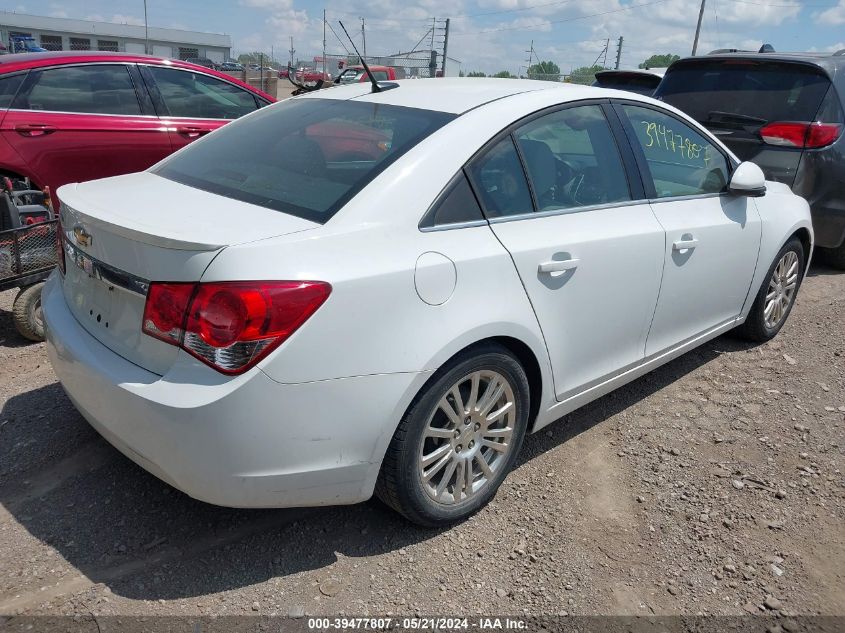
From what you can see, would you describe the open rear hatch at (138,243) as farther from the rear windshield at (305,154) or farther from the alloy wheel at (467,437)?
the alloy wheel at (467,437)

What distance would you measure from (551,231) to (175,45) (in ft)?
251

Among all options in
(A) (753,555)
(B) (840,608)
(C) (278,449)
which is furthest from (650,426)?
(C) (278,449)

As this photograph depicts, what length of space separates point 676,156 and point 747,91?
2.95 meters

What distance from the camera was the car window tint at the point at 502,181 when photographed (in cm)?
272

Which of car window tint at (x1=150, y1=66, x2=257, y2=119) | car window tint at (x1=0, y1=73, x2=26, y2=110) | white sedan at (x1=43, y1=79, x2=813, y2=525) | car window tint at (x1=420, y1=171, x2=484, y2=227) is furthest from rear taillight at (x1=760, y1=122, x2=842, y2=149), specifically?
car window tint at (x1=0, y1=73, x2=26, y2=110)

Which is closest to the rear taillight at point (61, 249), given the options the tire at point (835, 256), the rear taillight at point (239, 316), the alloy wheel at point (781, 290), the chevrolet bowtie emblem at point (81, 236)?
the chevrolet bowtie emblem at point (81, 236)

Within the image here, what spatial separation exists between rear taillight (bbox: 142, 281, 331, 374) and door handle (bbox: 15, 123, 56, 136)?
369cm

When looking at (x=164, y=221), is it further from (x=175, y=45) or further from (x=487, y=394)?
(x=175, y=45)

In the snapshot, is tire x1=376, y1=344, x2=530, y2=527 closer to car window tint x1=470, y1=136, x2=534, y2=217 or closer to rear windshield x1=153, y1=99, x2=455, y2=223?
car window tint x1=470, y1=136, x2=534, y2=217

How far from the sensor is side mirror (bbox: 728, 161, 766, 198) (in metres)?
3.86

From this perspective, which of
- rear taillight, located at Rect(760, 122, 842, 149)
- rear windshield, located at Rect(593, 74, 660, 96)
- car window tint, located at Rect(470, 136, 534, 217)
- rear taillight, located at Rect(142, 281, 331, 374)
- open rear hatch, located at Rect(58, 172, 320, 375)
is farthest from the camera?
rear windshield, located at Rect(593, 74, 660, 96)

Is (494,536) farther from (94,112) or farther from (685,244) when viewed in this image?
(94,112)

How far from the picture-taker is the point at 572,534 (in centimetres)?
281

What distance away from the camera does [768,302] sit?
4.64m
